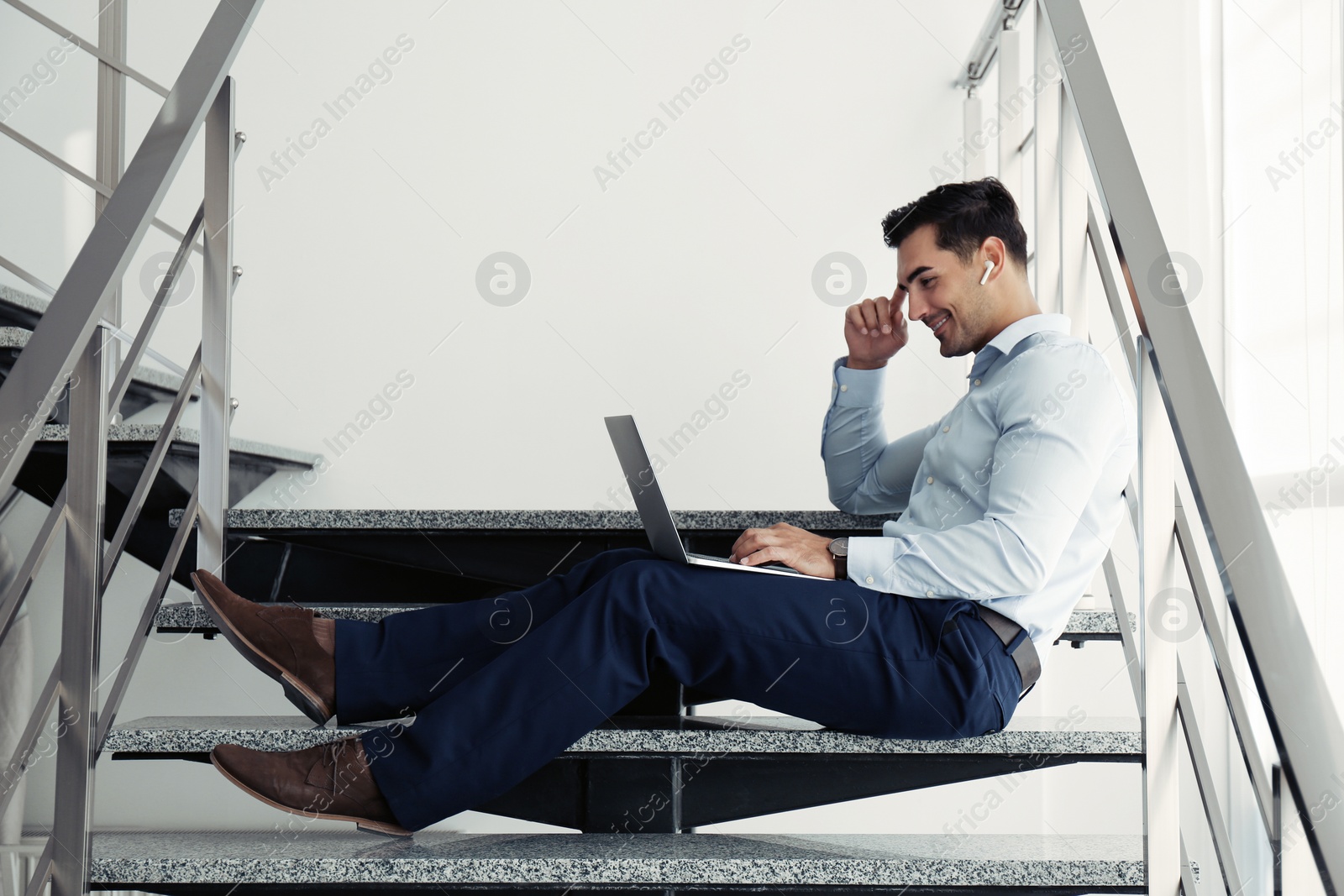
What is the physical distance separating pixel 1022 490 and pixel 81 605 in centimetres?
97

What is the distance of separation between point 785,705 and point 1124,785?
4.67ft

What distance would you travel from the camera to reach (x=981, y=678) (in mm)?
1051

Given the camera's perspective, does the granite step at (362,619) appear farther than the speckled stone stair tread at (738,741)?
Yes

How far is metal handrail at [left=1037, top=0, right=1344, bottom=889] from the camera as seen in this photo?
647 mm

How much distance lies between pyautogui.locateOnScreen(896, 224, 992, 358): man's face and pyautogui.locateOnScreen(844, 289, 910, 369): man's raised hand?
0.13 meters

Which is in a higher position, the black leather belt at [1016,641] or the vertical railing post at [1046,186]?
the vertical railing post at [1046,186]

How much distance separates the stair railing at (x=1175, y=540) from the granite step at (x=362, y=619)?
23 millimetres

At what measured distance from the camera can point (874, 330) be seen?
155 centimetres

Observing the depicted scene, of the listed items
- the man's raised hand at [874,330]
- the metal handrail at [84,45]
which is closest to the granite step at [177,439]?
the metal handrail at [84,45]

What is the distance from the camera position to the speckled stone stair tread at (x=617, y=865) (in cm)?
95

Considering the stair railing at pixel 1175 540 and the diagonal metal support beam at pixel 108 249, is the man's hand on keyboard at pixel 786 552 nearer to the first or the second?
the stair railing at pixel 1175 540

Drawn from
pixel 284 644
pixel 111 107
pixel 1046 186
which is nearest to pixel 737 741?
pixel 284 644

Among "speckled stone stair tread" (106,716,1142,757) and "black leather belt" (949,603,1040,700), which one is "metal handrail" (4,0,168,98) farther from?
"black leather belt" (949,603,1040,700)

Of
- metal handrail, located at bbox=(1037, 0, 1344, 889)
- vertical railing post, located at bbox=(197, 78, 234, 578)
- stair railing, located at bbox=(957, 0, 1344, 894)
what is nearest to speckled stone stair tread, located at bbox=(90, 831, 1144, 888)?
stair railing, located at bbox=(957, 0, 1344, 894)
